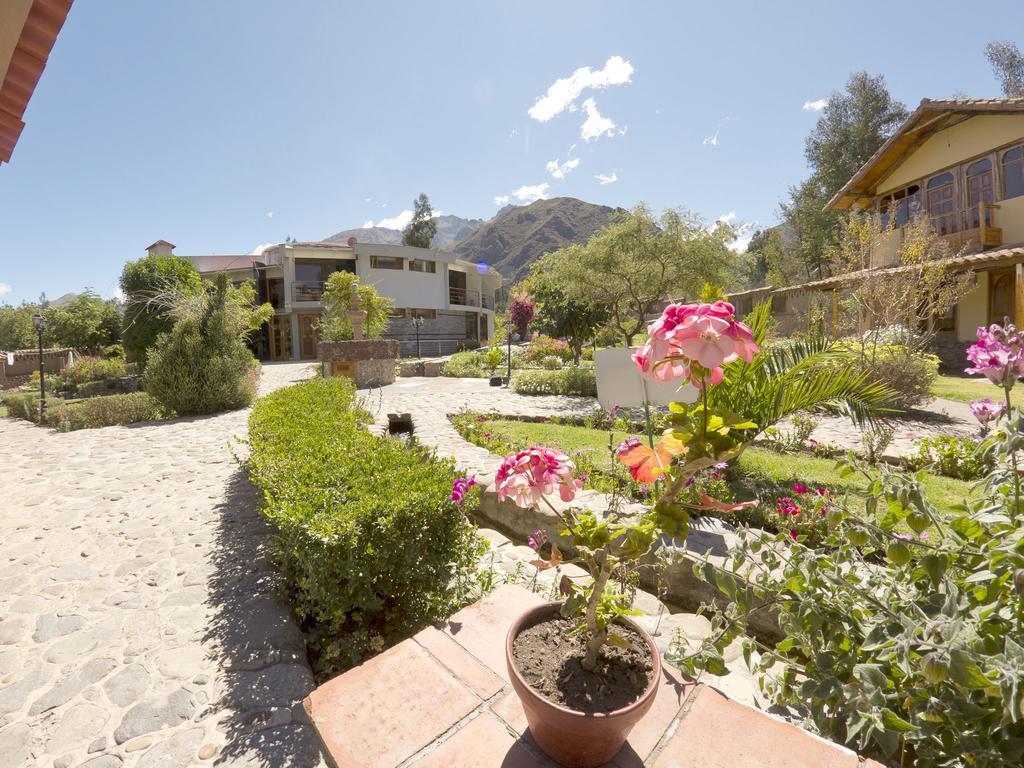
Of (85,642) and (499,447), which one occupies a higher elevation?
(499,447)

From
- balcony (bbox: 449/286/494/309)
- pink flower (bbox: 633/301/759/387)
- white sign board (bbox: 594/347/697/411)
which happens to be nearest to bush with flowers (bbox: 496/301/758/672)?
pink flower (bbox: 633/301/759/387)

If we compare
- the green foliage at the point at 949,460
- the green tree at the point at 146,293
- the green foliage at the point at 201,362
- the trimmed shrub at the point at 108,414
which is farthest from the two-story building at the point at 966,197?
the green tree at the point at 146,293

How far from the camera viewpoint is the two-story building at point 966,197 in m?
13.9

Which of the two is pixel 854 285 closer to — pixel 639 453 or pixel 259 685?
pixel 639 453

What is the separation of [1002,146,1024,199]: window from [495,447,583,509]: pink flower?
66.9 feet

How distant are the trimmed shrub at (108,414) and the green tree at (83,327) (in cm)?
2319

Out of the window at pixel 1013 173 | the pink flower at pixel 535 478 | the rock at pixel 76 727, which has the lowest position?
the rock at pixel 76 727

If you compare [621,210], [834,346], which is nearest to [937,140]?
[621,210]

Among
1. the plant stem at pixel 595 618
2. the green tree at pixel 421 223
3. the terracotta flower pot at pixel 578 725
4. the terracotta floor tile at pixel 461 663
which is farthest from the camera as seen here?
the green tree at pixel 421 223

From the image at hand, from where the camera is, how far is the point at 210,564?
12.7ft

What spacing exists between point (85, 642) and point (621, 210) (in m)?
13.9

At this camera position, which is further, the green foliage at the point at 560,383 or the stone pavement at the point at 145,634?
the green foliage at the point at 560,383

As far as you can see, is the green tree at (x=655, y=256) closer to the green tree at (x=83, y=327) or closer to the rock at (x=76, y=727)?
the rock at (x=76, y=727)

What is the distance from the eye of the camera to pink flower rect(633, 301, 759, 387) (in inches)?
46.1
